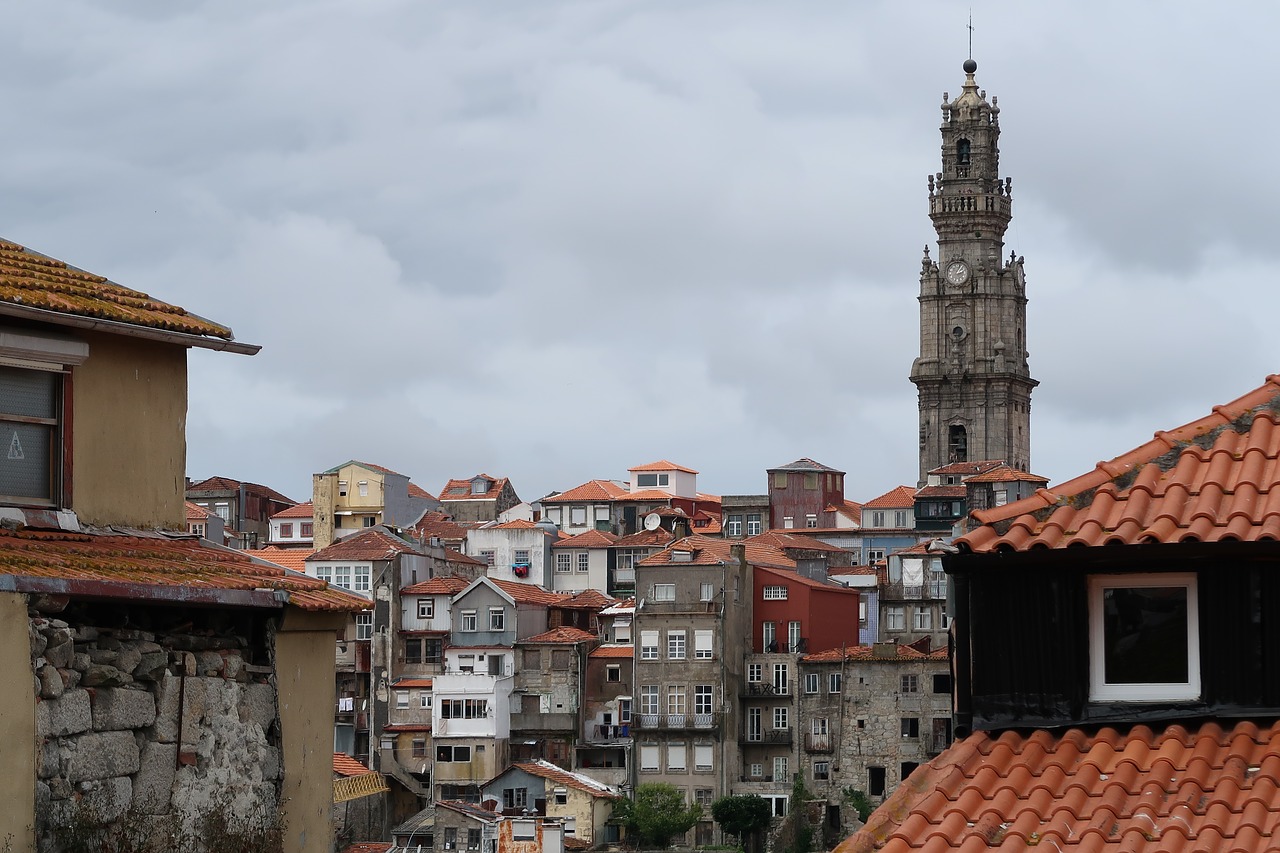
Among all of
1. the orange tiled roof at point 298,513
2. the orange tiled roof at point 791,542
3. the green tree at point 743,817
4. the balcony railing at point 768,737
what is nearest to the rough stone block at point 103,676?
the green tree at point 743,817

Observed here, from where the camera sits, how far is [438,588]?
93.9 metres

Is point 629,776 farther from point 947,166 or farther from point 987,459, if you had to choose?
point 947,166

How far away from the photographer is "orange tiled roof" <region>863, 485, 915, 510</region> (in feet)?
388

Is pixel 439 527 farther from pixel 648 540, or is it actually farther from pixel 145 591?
pixel 145 591

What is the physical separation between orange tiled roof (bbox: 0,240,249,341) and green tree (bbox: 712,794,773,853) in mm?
68077

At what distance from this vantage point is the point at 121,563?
12.4m

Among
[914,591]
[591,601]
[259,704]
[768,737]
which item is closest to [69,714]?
[259,704]

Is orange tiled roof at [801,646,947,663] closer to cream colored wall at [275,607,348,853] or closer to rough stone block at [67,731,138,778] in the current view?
cream colored wall at [275,607,348,853]

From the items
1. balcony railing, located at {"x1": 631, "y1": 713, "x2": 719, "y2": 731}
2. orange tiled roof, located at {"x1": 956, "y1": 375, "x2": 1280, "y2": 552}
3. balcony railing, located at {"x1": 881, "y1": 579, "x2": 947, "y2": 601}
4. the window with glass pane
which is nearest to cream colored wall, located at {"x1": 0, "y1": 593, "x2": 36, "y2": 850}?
the window with glass pane

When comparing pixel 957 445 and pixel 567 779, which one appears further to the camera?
pixel 957 445

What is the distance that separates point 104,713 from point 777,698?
7538 centimetres

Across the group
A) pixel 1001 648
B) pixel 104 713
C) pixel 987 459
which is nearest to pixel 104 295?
pixel 104 713

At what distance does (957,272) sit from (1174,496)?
463ft

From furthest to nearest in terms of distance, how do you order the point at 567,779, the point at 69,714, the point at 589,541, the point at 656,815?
the point at 589,541 → the point at 567,779 → the point at 656,815 → the point at 69,714
